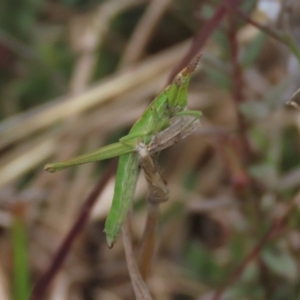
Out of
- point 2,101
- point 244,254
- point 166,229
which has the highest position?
point 2,101

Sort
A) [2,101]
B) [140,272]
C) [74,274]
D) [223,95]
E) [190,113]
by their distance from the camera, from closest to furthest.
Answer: [190,113] < [140,272] < [74,274] < [223,95] < [2,101]

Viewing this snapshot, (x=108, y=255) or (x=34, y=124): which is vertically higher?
(x=34, y=124)

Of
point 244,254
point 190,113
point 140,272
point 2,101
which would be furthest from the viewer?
point 2,101

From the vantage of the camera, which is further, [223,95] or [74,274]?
[223,95]

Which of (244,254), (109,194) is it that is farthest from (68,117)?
(244,254)

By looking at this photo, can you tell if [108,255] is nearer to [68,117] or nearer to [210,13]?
[68,117]

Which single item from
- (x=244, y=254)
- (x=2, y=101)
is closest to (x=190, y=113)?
(x=244, y=254)
